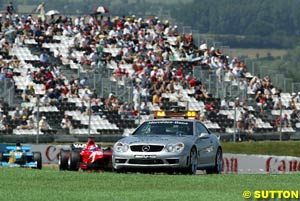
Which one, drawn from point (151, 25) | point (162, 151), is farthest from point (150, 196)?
point (151, 25)

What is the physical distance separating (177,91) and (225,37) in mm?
70767

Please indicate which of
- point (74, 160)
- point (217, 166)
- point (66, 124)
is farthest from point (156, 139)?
point (66, 124)

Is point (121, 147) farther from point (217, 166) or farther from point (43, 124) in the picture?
point (43, 124)

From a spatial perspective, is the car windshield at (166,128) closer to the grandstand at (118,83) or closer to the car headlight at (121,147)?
the car headlight at (121,147)

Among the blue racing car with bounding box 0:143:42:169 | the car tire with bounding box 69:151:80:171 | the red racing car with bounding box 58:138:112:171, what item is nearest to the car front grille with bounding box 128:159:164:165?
the red racing car with bounding box 58:138:112:171

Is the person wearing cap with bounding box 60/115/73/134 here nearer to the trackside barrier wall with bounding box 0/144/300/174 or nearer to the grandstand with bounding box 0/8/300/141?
the grandstand with bounding box 0/8/300/141

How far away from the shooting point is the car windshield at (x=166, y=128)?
25344 millimetres

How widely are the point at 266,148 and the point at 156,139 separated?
1798 centimetres

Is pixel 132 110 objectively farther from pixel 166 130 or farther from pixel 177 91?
pixel 166 130

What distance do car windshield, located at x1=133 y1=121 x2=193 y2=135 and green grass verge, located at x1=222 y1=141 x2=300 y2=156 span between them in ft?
47.6

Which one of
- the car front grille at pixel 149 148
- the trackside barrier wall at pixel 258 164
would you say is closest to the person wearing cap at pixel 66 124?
the trackside barrier wall at pixel 258 164

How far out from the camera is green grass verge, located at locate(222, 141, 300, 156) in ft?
133

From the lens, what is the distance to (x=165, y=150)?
24000 mm

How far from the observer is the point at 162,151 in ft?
78.7
